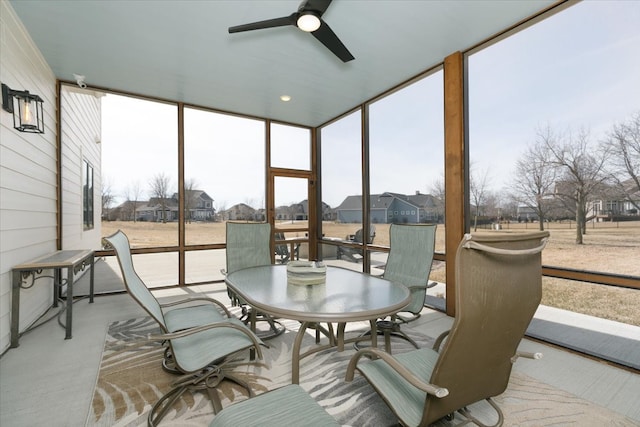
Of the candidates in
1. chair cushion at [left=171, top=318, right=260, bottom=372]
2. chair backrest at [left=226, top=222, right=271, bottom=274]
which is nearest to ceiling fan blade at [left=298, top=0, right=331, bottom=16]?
chair backrest at [left=226, top=222, right=271, bottom=274]

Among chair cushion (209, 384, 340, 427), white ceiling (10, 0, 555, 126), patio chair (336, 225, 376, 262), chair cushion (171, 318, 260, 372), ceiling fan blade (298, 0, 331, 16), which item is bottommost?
chair cushion (171, 318, 260, 372)

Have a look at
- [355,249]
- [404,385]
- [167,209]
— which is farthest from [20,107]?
[355,249]

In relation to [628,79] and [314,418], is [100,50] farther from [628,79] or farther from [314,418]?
[628,79]

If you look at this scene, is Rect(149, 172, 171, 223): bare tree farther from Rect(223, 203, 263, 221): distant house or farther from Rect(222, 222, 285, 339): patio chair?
Rect(222, 222, 285, 339): patio chair

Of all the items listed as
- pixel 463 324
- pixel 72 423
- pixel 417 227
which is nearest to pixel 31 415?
pixel 72 423

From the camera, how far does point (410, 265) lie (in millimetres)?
2971

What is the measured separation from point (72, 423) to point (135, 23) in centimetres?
339

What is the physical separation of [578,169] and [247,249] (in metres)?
3.46

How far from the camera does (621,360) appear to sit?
2.45 metres

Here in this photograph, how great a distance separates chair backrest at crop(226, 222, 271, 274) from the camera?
3.43 meters

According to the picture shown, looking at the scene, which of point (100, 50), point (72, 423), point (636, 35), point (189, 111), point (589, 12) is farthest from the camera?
point (189, 111)

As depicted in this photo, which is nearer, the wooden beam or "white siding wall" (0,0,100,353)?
"white siding wall" (0,0,100,353)

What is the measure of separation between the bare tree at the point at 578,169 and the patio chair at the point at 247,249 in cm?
313

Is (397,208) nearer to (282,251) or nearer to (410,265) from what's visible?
(410,265)
